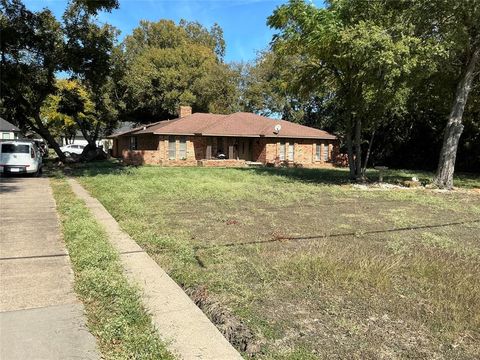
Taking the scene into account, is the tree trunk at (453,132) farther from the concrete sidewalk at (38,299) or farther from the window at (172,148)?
the window at (172,148)

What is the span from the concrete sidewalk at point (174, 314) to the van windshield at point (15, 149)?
15.7 meters

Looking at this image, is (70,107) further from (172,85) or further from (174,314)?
(174,314)

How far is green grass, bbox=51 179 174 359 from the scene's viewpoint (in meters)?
3.64

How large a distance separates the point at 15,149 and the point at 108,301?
18047 mm

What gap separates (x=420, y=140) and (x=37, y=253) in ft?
95.6

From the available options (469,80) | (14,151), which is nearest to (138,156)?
(14,151)

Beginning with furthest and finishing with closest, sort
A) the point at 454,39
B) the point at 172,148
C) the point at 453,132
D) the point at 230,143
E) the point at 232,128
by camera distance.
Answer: the point at 230,143
the point at 232,128
the point at 172,148
the point at 453,132
the point at 454,39

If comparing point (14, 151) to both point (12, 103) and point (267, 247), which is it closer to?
point (12, 103)

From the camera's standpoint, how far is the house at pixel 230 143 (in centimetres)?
3153

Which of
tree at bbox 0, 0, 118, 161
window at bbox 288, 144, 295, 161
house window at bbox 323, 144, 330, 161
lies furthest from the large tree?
house window at bbox 323, 144, 330, 161

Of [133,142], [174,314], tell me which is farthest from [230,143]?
[174,314]

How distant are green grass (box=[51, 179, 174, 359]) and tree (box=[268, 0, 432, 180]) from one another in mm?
10956

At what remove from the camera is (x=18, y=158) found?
19797 mm

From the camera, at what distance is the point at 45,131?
89.8 ft
